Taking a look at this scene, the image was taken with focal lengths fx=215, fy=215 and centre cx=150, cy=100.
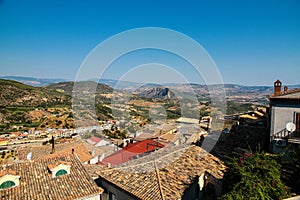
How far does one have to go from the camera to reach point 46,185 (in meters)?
7.97

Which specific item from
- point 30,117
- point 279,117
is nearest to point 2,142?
point 30,117

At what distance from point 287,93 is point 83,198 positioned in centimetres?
862

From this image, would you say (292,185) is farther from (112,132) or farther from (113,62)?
(112,132)

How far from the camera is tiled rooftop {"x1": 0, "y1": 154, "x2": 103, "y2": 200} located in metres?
7.43

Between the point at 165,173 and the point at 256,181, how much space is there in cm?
315

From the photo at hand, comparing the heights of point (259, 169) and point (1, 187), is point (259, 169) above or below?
above

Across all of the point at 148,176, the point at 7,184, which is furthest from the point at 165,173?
the point at 7,184

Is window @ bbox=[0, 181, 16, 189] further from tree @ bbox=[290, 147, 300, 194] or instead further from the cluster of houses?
tree @ bbox=[290, 147, 300, 194]

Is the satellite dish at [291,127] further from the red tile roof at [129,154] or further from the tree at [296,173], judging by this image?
the red tile roof at [129,154]

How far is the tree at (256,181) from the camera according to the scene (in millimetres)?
4968

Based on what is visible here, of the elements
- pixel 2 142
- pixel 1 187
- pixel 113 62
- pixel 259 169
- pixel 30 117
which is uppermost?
pixel 113 62

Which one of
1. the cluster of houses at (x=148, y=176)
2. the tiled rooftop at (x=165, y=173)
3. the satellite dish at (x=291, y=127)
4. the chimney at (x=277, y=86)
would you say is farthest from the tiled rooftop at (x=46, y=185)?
the chimney at (x=277, y=86)

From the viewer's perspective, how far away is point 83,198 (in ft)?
25.2

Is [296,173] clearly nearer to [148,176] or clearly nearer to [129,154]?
[148,176]
